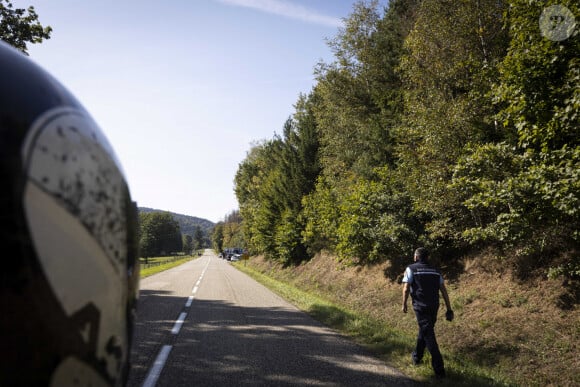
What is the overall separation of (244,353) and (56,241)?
18.3 ft

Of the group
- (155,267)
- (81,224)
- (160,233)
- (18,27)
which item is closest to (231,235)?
(160,233)

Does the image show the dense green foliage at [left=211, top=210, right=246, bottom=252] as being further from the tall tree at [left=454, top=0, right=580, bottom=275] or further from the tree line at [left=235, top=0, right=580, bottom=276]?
the tall tree at [left=454, top=0, right=580, bottom=275]

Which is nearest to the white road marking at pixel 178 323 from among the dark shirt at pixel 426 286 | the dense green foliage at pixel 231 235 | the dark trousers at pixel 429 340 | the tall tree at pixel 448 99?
the dark trousers at pixel 429 340

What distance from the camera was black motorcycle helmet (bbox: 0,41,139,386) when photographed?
3.63ft

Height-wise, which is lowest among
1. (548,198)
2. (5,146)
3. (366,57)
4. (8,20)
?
(5,146)

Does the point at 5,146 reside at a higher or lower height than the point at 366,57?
lower

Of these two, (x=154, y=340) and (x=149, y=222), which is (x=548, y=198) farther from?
(x=149, y=222)

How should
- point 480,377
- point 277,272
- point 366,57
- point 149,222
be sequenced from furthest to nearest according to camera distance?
point 149,222, point 277,272, point 366,57, point 480,377

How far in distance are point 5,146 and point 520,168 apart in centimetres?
820

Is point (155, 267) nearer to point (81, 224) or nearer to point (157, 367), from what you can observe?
point (157, 367)

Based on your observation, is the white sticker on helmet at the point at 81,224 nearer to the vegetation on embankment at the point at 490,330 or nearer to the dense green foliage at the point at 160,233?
the vegetation on embankment at the point at 490,330

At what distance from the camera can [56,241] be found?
3.94ft

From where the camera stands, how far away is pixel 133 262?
5.60ft

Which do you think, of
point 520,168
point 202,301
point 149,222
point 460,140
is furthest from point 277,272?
point 149,222
